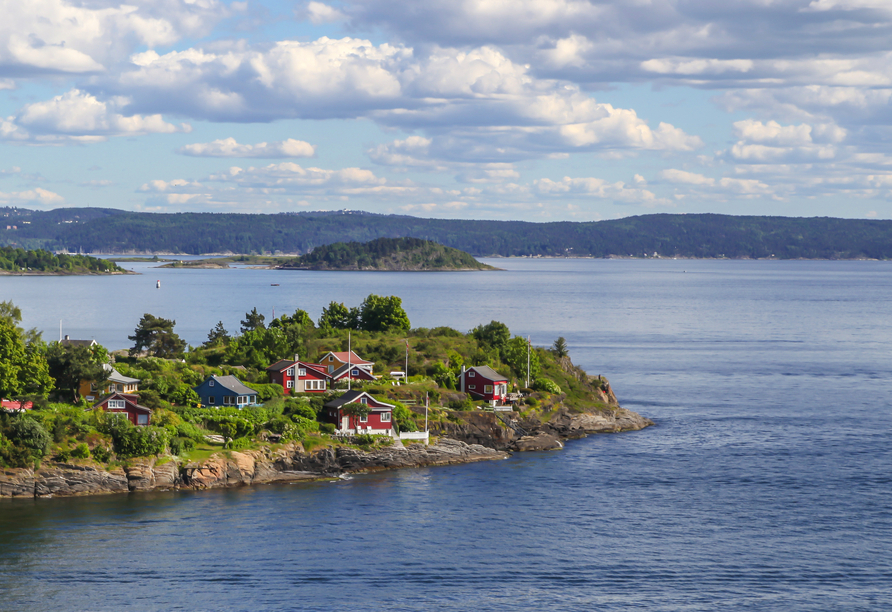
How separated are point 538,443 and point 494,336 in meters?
22.8

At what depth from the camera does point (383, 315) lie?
374 ft

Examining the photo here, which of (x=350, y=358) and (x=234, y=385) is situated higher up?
A: (x=350, y=358)

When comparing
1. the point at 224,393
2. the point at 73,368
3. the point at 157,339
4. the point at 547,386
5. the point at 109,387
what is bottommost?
the point at 547,386

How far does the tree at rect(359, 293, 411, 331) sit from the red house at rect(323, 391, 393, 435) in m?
39.9

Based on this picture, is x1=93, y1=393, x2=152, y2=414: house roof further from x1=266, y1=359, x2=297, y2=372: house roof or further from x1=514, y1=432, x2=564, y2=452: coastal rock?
x1=514, y1=432, x2=564, y2=452: coastal rock

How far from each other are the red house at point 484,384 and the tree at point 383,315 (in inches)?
1079

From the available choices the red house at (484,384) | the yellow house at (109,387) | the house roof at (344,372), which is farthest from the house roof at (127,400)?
the red house at (484,384)

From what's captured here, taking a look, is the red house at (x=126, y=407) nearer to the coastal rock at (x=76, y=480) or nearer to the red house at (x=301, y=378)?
the coastal rock at (x=76, y=480)

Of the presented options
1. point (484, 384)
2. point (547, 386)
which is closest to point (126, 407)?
point (484, 384)

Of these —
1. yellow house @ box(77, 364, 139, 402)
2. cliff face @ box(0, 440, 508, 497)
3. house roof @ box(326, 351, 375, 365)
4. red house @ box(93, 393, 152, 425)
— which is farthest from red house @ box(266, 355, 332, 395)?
red house @ box(93, 393, 152, 425)

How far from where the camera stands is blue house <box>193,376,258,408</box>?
7288 centimetres

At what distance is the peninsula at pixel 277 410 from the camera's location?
6169 cm

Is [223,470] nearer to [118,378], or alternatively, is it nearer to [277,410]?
[277,410]

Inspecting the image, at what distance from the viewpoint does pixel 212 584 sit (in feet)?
150
